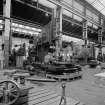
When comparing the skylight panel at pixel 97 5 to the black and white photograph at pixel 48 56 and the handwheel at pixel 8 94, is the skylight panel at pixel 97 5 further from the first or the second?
the handwheel at pixel 8 94

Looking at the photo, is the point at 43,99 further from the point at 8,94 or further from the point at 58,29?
the point at 58,29

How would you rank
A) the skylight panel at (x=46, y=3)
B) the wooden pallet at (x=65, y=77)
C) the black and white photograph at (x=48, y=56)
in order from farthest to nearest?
the skylight panel at (x=46, y=3)
the wooden pallet at (x=65, y=77)
the black and white photograph at (x=48, y=56)

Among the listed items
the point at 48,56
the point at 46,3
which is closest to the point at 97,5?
the point at 46,3

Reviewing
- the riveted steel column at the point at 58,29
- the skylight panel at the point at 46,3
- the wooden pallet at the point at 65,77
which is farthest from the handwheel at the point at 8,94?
the skylight panel at the point at 46,3

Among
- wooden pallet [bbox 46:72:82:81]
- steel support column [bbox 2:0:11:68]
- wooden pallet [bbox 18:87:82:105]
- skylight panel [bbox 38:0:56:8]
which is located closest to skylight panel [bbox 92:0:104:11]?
skylight panel [bbox 38:0:56:8]

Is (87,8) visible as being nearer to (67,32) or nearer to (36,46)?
(67,32)

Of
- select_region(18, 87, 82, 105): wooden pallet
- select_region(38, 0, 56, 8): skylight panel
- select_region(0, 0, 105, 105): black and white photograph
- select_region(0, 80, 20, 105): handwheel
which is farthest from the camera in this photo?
select_region(38, 0, 56, 8): skylight panel

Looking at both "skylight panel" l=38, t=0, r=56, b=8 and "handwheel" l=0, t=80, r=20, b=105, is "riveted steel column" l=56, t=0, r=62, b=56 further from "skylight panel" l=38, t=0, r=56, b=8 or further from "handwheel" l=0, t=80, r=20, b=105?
"handwheel" l=0, t=80, r=20, b=105

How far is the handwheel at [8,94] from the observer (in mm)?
2047

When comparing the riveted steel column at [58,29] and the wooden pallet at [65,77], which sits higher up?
the riveted steel column at [58,29]

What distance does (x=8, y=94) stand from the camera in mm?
2064

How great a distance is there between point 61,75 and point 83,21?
1204 cm

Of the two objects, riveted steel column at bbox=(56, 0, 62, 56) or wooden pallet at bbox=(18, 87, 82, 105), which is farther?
riveted steel column at bbox=(56, 0, 62, 56)

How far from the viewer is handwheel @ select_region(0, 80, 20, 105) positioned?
2.05 m
